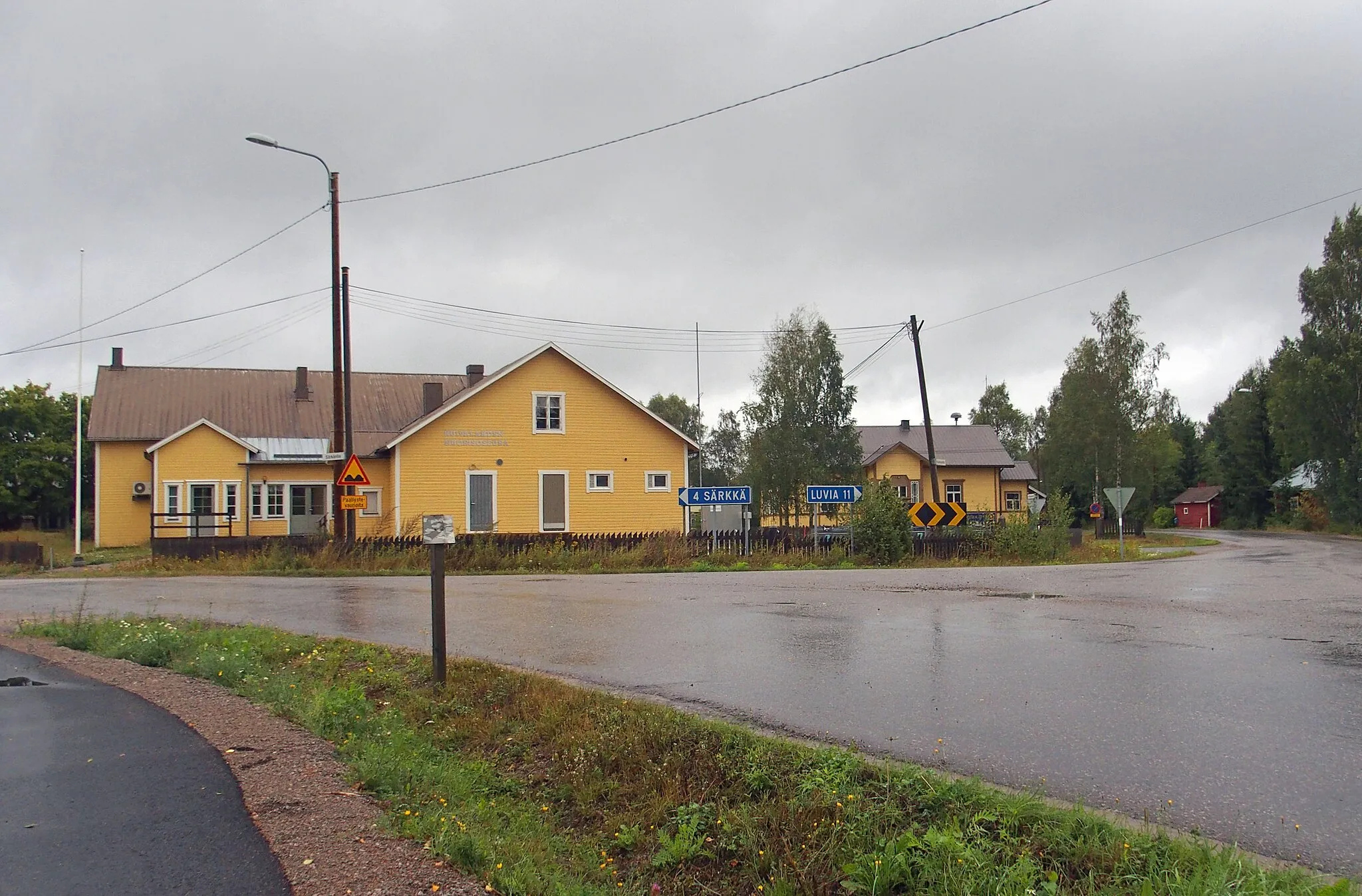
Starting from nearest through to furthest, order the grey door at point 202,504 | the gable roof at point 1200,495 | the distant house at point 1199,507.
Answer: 1. the grey door at point 202,504
2. the distant house at point 1199,507
3. the gable roof at point 1200,495

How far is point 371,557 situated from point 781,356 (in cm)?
2998

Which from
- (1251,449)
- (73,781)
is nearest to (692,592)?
(73,781)

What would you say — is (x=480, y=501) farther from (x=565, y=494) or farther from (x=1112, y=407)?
(x=1112, y=407)

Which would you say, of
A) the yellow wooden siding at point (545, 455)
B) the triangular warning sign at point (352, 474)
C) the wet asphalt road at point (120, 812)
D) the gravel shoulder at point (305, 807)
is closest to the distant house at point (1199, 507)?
the yellow wooden siding at point (545, 455)

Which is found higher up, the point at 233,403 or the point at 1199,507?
the point at 233,403

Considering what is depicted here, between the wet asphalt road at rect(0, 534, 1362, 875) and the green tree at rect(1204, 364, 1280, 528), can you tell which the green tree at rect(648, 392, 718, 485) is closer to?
the green tree at rect(1204, 364, 1280, 528)

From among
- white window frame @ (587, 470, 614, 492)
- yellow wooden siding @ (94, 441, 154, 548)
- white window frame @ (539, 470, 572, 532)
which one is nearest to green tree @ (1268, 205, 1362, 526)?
white window frame @ (587, 470, 614, 492)

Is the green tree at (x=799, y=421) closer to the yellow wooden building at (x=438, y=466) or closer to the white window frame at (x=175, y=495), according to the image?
the yellow wooden building at (x=438, y=466)

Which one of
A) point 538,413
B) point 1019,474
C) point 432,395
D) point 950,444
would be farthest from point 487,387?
point 1019,474

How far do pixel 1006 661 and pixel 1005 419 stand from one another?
331 ft

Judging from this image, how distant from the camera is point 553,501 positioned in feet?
118

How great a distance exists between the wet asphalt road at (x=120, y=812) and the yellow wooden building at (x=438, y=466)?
22.7 metres

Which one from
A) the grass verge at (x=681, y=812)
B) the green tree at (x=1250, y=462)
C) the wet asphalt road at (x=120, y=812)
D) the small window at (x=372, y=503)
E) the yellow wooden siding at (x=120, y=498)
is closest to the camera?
the wet asphalt road at (x=120, y=812)

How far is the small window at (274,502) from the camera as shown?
3975 centimetres
